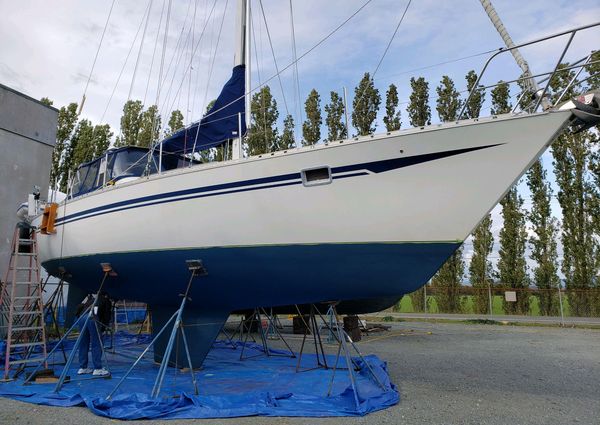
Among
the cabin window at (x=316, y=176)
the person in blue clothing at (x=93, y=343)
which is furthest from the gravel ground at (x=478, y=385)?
the cabin window at (x=316, y=176)

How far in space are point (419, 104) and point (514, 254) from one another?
30.4 ft

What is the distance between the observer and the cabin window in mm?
4668

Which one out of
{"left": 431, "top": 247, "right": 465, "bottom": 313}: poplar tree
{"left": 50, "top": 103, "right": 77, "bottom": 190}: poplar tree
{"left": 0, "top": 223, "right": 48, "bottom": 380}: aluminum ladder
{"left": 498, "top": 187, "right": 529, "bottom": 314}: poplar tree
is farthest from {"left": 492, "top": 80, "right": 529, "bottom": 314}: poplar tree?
{"left": 50, "top": 103, "right": 77, "bottom": 190}: poplar tree

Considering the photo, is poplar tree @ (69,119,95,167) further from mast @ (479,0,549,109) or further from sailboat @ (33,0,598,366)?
mast @ (479,0,549,109)

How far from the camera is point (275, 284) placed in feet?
17.6

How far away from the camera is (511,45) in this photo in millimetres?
4457

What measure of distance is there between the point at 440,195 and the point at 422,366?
4599 millimetres

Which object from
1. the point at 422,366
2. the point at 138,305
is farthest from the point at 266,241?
the point at 138,305

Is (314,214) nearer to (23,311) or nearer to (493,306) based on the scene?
(23,311)

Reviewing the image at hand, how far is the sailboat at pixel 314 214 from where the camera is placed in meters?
4.31

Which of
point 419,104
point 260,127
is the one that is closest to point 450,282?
point 419,104

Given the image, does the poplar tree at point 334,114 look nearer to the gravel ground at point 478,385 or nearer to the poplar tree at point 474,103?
the poplar tree at point 474,103

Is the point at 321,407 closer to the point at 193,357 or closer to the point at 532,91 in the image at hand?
the point at 193,357

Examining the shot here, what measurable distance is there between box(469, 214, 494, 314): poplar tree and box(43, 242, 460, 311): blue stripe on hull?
58.5 feet
